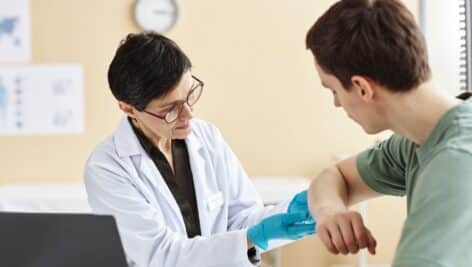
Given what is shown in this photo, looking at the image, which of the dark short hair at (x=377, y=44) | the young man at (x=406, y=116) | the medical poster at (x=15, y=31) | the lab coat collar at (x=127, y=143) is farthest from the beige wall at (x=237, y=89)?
the dark short hair at (x=377, y=44)

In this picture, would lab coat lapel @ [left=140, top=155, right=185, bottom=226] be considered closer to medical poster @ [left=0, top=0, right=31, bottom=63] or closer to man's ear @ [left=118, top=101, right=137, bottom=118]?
man's ear @ [left=118, top=101, right=137, bottom=118]

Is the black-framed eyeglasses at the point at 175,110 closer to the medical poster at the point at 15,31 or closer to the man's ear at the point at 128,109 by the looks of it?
the man's ear at the point at 128,109

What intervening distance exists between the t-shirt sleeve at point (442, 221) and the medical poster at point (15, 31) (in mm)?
2899

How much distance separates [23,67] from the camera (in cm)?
345

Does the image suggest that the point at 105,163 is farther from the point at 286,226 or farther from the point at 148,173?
the point at 286,226

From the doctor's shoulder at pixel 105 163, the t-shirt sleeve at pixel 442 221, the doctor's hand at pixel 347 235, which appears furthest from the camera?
the doctor's shoulder at pixel 105 163

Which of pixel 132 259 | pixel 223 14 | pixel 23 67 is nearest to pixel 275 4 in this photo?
pixel 223 14

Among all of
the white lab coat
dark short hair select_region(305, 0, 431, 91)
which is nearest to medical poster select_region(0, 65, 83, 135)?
the white lab coat

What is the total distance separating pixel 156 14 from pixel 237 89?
56cm

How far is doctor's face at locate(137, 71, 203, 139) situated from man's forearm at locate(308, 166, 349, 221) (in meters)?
0.53

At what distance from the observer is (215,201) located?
187 centimetres

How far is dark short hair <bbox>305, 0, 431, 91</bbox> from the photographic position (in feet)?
3.33

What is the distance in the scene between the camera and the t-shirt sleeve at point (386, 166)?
4.17 feet

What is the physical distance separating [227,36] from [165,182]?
1.78 metres
